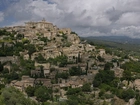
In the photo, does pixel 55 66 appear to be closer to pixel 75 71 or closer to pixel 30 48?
pixel 75 71

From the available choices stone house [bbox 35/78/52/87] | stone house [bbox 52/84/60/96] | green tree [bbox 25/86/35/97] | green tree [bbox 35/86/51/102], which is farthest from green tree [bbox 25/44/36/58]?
green tree [bbox 35/86/51/102]

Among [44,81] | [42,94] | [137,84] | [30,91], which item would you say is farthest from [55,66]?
[137,84]

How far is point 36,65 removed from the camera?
1326 inches

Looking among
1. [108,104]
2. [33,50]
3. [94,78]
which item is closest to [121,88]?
[94,78]

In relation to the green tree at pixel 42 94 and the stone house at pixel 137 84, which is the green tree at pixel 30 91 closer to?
the green tree at pixel 42 94

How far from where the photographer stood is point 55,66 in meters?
34.3

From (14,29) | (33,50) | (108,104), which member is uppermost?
(14,29)

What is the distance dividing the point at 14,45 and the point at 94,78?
14.1 metres

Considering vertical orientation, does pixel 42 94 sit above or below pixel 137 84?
above

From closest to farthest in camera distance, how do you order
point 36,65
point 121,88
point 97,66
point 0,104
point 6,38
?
1. point 0,104
2. point 121,88
3. point 36,65
4. point 97,66
5. point 6,38

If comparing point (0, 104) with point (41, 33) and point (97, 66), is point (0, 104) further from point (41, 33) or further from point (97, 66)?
point (41, 33)

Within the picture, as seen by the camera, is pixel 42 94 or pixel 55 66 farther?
pixel 55 66

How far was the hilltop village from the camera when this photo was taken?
2805cm

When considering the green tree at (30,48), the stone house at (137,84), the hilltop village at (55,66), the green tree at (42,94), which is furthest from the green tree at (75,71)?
the green tree at (42,94)
